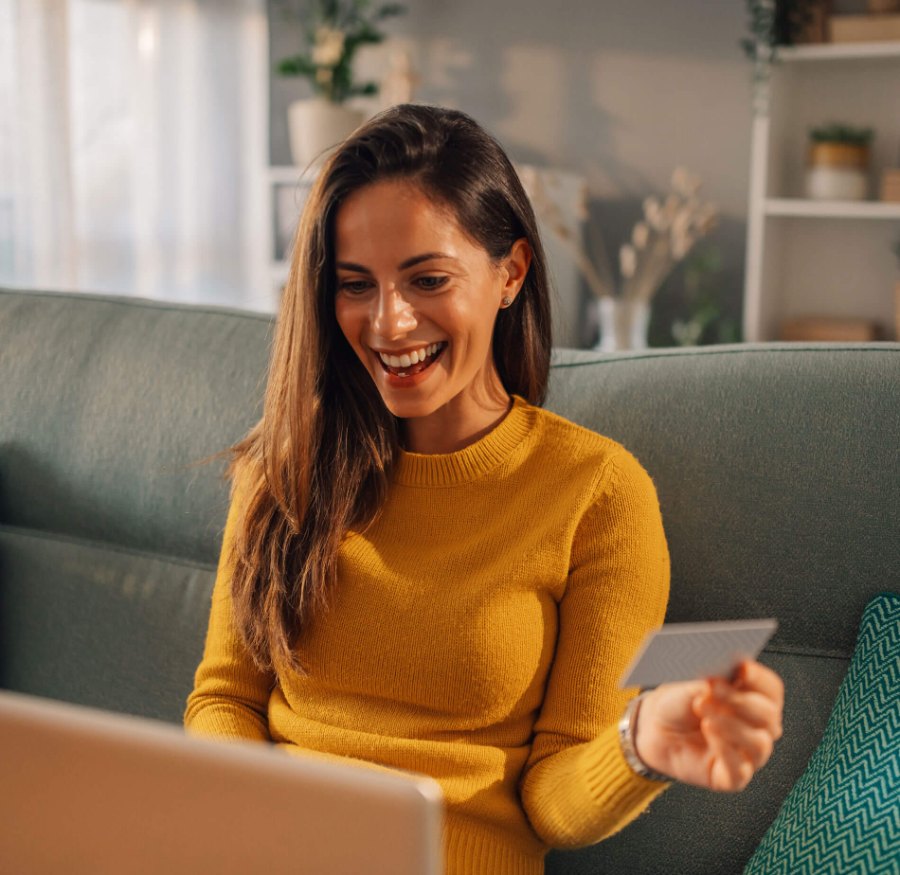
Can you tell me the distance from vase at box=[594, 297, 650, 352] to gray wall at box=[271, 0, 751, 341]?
1.28 feet

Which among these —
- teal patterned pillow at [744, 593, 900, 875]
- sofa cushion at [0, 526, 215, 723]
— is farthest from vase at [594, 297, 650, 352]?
teal patterned pillow at [744, 593, 900, 875]

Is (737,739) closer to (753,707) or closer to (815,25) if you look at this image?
(753,707)

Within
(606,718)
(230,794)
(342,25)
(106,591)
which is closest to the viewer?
(230,794)

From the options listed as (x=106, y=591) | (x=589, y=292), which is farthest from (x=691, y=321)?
(x=106, y=591)

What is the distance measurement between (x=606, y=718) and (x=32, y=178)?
2905 mm

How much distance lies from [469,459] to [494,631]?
0.18 meters

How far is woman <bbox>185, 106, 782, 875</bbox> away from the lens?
3.67ft

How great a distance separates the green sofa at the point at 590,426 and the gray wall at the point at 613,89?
2246mm

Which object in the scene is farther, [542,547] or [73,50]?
[73,50]

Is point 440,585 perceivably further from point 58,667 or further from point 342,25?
point 342,25

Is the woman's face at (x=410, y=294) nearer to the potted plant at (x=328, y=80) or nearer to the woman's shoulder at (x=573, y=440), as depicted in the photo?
the woman's shoulder at (x=573, y=440)

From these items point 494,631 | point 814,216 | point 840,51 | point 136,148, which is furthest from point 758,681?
point 136,148

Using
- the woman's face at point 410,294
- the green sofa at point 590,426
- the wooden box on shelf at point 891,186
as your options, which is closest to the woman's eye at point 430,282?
the woman's face at point 410,294

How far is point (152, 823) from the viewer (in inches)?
21.8
